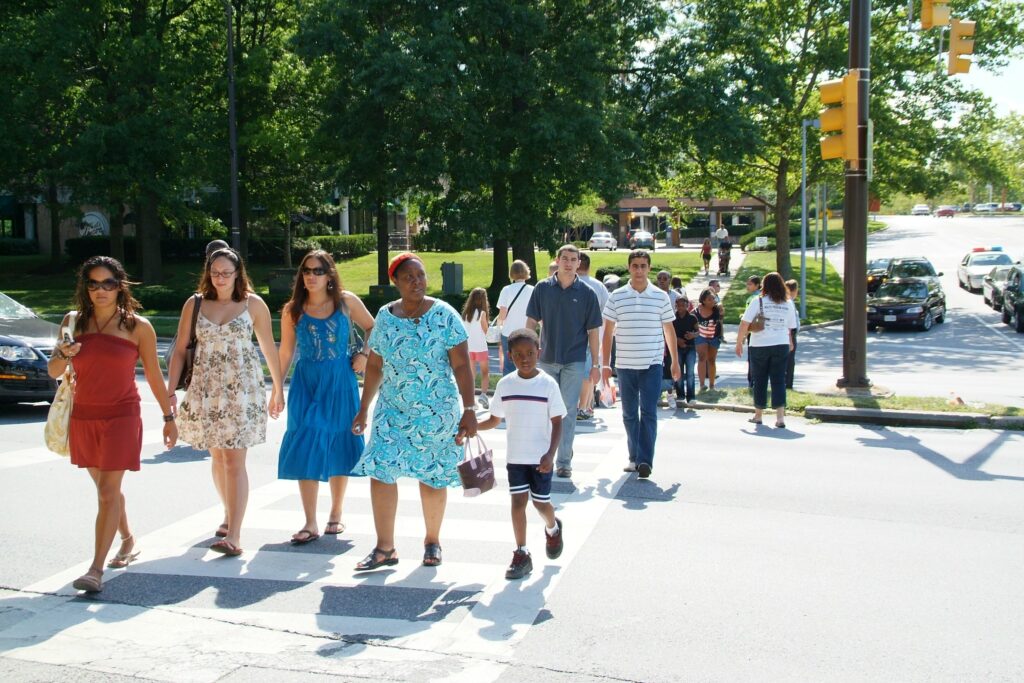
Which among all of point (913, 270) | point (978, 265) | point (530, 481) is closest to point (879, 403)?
point (530, 481)

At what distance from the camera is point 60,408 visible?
623 centimetres

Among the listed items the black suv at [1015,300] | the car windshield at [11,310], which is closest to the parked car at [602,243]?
the black suv at [1015,300]

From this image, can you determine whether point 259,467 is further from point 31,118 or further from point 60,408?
point 31,118

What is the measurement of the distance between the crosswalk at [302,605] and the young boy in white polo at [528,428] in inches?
17.1

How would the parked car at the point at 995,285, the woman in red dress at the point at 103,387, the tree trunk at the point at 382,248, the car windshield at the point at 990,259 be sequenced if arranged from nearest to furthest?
1. the woman in red dress at the point at 103,387
2. the parked car at the point at 995,285
3. the tree trunk at the point at 382,248
4. the car windshield at the point at 990,259

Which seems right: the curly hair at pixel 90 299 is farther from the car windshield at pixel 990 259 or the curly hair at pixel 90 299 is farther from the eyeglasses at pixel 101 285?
the car windshield at pixel 990 259

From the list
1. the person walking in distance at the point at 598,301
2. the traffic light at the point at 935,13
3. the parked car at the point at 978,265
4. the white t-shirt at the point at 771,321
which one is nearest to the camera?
the person walking in distance at the point at 598,301

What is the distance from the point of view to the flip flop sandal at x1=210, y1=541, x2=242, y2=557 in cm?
669

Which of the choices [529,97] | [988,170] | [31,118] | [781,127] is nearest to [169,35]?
[31,118]

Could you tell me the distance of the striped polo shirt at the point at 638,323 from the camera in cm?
886

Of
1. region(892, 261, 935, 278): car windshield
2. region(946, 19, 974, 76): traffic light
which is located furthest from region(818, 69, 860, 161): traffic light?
region(892, 261, 935, 278): car windshield

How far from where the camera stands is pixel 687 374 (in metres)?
13.5

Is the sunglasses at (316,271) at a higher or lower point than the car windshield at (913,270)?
higher

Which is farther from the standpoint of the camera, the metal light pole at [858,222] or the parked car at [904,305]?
the parked car at [904,305]
